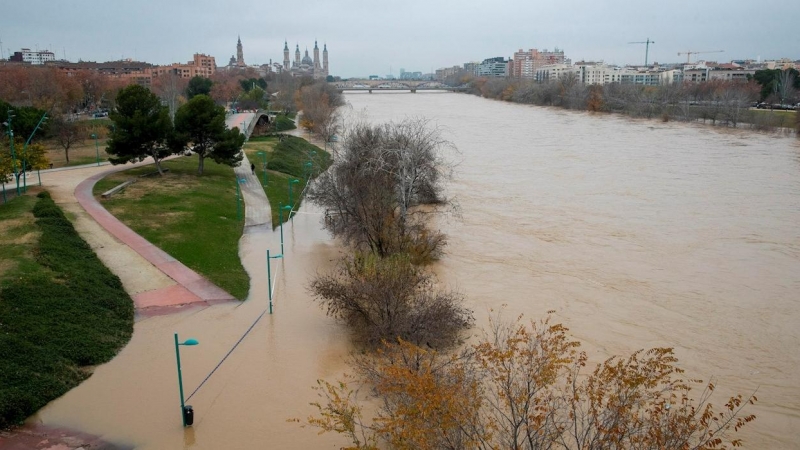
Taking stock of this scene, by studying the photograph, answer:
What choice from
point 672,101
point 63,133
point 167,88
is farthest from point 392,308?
point 672,101

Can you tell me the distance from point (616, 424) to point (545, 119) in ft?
243

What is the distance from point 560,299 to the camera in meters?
19.5

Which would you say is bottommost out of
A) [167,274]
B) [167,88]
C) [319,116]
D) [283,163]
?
[167,274]

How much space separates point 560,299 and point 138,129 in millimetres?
22886

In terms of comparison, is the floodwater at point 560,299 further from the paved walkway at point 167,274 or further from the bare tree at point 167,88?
the bare tree at point 167,88

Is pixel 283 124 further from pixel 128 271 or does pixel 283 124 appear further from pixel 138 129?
pixel 128 271

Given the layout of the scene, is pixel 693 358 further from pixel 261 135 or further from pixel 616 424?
pixel 261 135

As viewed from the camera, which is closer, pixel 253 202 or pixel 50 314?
pixel 50 314

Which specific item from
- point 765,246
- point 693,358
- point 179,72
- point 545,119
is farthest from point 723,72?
point 693,358

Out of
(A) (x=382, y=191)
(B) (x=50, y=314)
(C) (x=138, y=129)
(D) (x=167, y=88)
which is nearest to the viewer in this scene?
(B) (x=50, y=314)

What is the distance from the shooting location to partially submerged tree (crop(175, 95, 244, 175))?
111 feet

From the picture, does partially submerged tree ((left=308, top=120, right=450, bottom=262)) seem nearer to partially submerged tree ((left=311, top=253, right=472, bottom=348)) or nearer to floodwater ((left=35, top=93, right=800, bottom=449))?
floodwater ((left=35, top=93, right=800, bottom=449))

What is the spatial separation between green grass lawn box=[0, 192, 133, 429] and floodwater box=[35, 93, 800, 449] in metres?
0.50

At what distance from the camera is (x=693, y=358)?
1582cm
